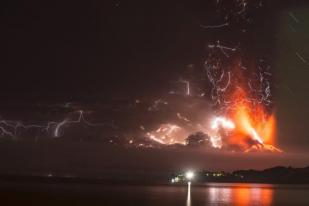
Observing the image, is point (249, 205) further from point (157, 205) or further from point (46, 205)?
point (46, 205)

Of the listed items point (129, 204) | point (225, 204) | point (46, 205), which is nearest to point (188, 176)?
point (225, 204)

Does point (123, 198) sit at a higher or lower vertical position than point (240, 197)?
lower

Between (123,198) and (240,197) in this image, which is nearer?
(123,198)

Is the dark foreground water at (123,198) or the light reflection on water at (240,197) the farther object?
the light reflection on water at (240,197)

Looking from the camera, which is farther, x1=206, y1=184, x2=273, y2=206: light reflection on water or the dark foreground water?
x1=206, y1=184, x2=273, y2=206: light reflection on water

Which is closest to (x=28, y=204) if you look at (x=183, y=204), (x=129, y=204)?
(x=129, y=204)

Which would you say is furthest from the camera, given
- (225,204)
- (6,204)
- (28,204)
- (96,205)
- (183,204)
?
(225,204)

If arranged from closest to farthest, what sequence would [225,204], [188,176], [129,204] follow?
[129,204]
[225,204]
[188,176]

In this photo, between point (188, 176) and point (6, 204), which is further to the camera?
point (188, 176)

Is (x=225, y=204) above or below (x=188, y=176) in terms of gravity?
below

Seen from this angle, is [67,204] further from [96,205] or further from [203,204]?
[203,204]
